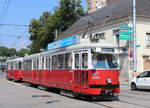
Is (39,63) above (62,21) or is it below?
below

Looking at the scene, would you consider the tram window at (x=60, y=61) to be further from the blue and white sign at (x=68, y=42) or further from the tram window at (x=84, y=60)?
the tram window at (x=84, y=60)

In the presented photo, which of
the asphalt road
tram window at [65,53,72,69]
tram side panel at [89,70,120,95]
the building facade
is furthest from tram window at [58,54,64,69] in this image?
the building facade

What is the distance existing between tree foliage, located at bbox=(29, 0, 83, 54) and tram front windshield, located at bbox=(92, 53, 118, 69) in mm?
39936

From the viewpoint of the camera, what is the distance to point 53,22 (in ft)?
182

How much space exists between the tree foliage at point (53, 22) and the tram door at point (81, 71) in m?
39.3

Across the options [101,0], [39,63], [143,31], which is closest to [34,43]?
[101,0]

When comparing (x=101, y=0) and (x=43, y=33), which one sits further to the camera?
(x=101, y=0)

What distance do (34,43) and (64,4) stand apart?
10.6 m

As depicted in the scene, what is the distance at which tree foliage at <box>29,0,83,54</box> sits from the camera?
55.5 m

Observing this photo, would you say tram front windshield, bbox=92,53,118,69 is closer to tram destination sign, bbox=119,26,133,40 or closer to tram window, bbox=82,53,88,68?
tram window, bbox=82,53,88,68

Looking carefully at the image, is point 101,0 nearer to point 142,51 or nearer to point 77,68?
point 142,51

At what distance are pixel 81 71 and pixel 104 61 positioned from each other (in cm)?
125

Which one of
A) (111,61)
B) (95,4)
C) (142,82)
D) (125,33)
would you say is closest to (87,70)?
(111,61)

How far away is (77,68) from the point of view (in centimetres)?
1538
